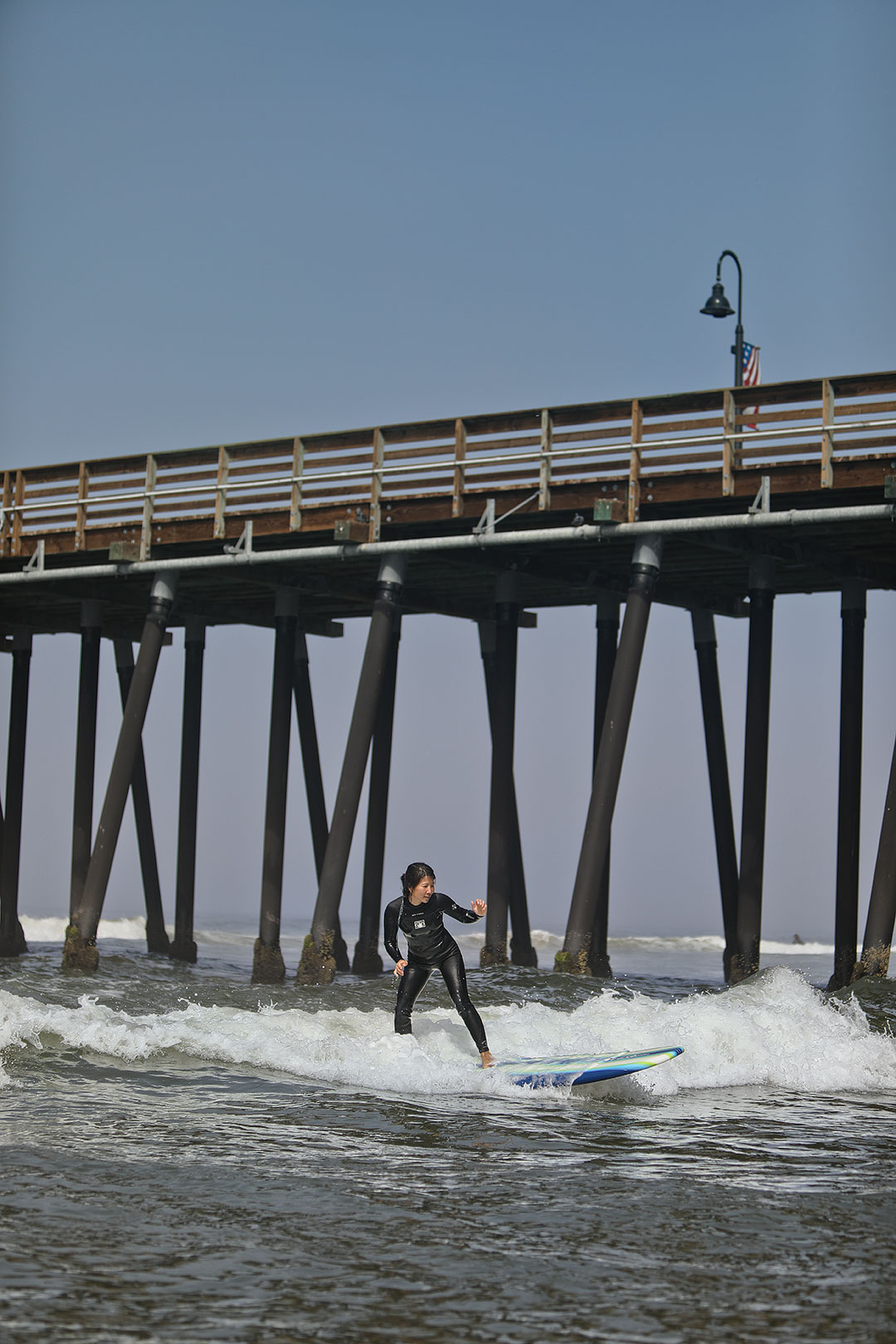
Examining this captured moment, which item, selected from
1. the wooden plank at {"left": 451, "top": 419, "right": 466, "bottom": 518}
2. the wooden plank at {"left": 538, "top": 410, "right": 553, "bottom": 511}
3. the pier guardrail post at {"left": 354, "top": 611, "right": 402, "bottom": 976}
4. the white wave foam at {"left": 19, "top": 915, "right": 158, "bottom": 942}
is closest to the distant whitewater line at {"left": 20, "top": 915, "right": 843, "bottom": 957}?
the white wave foam at {"left": 19, "top": 915, "right": 158, "bottom": 942}

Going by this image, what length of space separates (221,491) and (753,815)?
9.08 m

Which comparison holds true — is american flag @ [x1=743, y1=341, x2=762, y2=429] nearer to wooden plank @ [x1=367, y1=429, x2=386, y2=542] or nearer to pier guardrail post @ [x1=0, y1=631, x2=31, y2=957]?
wooden plank @ [x1=367, y1=429, x2=386, y2=542]

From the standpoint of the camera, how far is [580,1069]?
11.8 meters

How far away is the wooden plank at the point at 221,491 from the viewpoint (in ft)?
75.7

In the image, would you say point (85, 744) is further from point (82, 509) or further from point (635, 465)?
point (635, 465)

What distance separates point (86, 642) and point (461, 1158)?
19.9 metres

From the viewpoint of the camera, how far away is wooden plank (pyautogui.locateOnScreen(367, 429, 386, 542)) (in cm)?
2161

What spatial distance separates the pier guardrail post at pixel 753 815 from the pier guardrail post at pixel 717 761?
3.52 m

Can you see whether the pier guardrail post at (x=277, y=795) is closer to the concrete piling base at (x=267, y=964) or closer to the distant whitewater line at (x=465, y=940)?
the concrete piling base at (x=267, y=964)

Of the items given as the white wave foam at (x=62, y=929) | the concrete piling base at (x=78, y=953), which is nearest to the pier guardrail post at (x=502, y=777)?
the concrete piling base at (x=78, y=953)

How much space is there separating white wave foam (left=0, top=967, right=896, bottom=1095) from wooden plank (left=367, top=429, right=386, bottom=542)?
26.2ft

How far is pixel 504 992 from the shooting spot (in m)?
18.2

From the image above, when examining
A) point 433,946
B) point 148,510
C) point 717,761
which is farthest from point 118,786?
point 433,946

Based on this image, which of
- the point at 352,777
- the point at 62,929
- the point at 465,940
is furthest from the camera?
the point at 465,940
